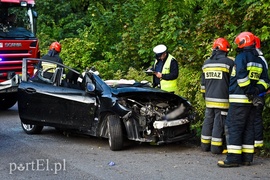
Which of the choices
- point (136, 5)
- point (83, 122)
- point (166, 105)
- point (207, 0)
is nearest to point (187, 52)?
point (207, 0)

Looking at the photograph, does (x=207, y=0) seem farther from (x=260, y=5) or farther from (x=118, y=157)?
(x=118, y=157)

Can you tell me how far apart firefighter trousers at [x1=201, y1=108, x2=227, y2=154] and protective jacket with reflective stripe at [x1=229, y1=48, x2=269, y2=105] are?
0.82m

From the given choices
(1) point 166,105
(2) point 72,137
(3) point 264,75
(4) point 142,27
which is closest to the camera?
(3) point 264,75

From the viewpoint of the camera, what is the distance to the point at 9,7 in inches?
551

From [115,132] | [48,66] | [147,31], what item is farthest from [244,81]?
[147,31]

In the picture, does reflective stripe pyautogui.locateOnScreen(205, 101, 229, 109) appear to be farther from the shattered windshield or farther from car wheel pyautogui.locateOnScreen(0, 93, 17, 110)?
car wheel pyautogui.locateOnScreen(0, 93, 17, 110)

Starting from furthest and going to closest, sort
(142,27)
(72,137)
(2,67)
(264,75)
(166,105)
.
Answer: (142,27) → (2,67) → (72,137) → (166,105) → (264,75)

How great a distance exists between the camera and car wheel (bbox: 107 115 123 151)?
29.3 feet

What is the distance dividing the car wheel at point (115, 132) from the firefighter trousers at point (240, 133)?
1824 mm

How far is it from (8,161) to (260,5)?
4.63m

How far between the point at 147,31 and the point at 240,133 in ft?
24.1

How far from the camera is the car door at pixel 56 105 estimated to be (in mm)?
9492

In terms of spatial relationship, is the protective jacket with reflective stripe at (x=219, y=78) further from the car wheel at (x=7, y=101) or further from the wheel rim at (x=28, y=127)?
the car wheel at (x=7, y=101)

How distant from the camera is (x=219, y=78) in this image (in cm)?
870
